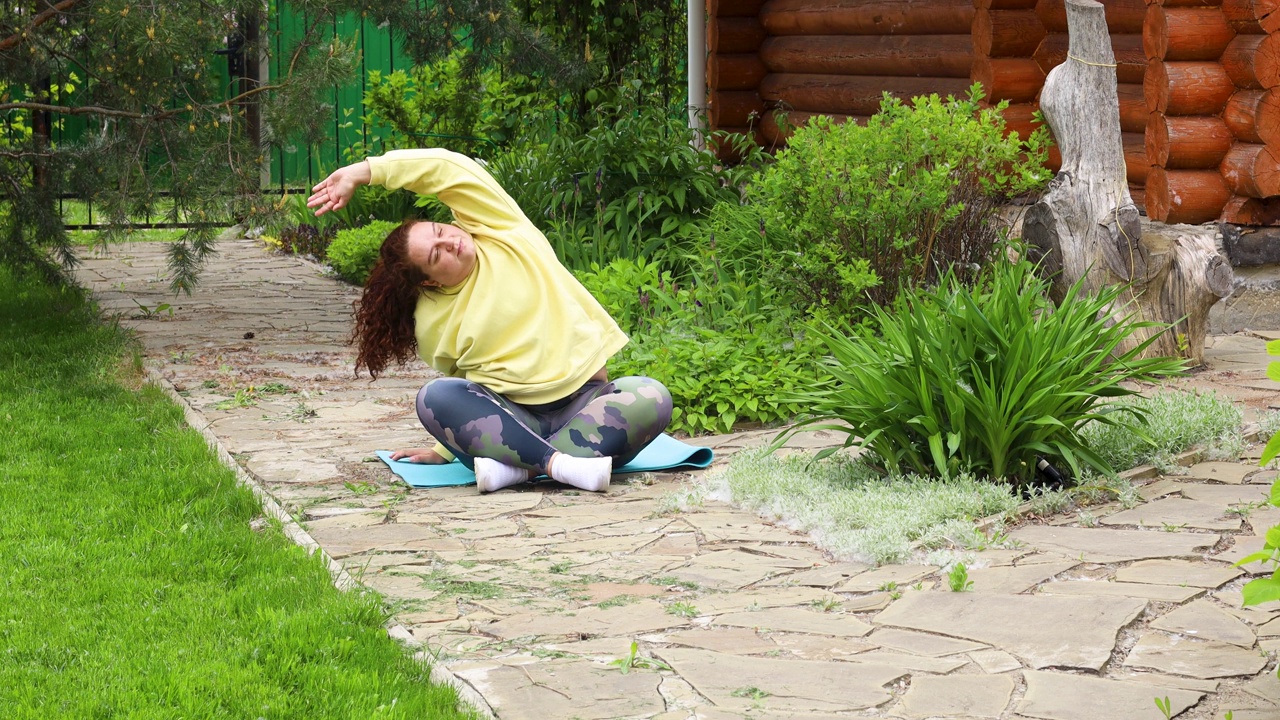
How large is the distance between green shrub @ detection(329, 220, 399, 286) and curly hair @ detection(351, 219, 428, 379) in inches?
205

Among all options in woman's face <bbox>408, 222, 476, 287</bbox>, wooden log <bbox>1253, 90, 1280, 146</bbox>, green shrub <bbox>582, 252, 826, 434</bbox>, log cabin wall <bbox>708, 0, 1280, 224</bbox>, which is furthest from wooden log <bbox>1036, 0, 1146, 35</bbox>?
woman's face <bbox>408, 222, 476, 287</bbox>

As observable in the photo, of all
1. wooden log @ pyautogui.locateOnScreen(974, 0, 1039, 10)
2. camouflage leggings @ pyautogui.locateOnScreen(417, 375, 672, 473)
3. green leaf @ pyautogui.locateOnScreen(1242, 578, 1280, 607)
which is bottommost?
camouflage leggings @ pyautogui.locateOnScreen(417, 375, 672, 473)

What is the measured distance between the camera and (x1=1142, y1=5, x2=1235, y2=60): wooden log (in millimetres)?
7152

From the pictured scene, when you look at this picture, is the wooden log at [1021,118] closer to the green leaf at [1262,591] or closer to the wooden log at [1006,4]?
the wooden log at [1006,4]

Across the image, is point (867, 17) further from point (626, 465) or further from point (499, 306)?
point (499, 306)

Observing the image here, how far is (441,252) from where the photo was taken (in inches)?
193

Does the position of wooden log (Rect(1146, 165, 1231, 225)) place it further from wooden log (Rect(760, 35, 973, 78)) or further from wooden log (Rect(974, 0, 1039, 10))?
wooden log (Rect(760, 35, 973, 78))

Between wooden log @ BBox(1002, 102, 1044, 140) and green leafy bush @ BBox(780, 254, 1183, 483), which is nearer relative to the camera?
green leafy bush @ BBox(780, 254, 1183, 483)

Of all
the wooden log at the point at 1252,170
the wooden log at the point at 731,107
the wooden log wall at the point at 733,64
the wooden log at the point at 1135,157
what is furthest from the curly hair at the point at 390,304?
the wooden log at the point at 731,107

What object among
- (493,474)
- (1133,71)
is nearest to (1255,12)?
(1133,71)

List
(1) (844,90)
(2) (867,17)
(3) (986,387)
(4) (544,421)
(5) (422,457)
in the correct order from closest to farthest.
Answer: (3) (986,387) < (4) (544,421) < (5) (422,457) < (2) (867,17) < (1) (844,90)

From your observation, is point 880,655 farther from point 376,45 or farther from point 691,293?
point 376,45

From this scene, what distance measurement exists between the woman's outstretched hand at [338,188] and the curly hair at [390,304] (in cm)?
28

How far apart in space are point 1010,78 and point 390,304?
16.1 ft
